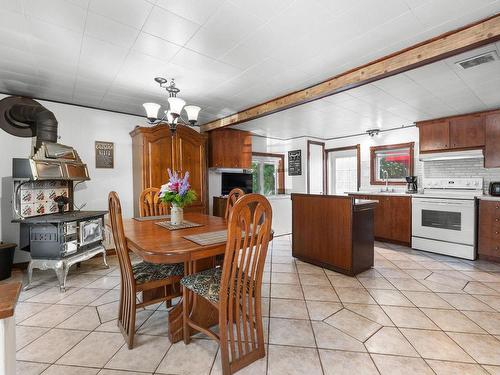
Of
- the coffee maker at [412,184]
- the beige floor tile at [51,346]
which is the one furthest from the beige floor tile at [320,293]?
the coffee maker at [412,184]

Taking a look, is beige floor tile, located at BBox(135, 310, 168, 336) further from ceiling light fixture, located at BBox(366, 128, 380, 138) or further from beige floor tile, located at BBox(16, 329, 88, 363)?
ceiling light fixture, located at BBox(366, 128, 380, 138)

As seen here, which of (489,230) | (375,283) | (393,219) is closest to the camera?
→ (375,283)

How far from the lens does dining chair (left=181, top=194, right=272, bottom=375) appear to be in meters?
1.43

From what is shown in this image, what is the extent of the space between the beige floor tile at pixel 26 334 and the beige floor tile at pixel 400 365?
2.50 meters

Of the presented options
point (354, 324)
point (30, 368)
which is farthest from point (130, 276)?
point (354, 324)

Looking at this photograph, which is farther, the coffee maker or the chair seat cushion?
the coffee maker

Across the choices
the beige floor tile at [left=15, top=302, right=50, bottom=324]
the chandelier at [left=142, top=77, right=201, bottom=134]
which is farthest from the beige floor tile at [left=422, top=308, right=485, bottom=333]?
the beige floor tile at [left=15, top=302, right=50, bottom=324]

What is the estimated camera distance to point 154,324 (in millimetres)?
2096

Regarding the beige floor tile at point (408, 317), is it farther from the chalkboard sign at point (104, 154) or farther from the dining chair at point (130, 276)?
the chalkboard sign at point (104, 154)

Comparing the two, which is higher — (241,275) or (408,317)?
(241,275)

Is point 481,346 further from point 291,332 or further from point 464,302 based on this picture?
point 291,332

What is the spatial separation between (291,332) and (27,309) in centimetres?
244

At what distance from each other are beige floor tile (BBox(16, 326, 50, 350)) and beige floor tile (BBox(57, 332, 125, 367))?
1.32 ft

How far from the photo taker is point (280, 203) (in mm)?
5797
